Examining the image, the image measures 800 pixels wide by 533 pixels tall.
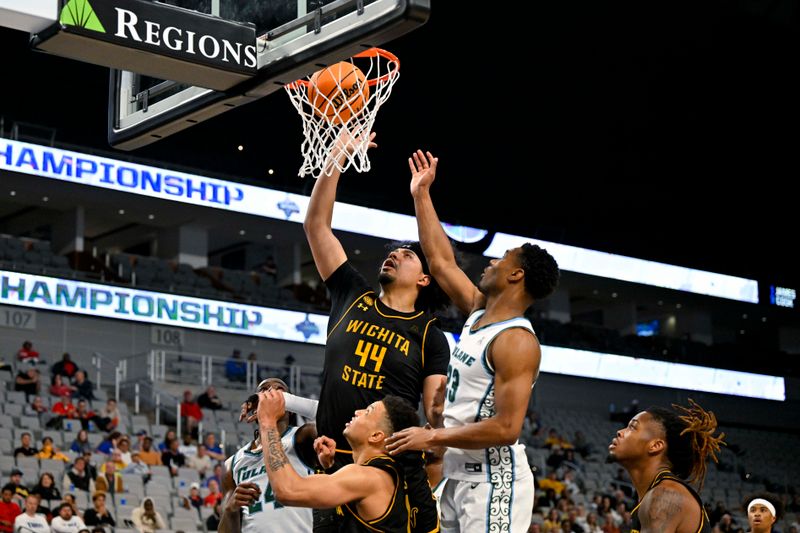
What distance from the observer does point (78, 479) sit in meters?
13.9

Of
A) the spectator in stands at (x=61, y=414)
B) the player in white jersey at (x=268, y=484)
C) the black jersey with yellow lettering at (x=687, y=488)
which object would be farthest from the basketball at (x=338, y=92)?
the spectator in stands at (x=61, y=414)

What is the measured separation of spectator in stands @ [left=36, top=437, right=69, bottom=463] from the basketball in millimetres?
10645

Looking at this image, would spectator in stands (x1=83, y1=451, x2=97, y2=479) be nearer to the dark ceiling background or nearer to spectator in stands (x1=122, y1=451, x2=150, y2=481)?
spectator in stands (x1=122, y1=451, x2=150, y2=481)

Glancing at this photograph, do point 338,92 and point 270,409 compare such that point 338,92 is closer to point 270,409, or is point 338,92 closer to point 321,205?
point 321,205

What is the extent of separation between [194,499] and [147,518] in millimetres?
1492

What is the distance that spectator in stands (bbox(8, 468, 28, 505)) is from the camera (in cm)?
1262

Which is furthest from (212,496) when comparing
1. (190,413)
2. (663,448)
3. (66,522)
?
(663,448)

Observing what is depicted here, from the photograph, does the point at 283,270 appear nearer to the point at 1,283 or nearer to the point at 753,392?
the point at 1,283

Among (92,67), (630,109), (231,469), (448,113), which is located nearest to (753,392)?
(630,109)

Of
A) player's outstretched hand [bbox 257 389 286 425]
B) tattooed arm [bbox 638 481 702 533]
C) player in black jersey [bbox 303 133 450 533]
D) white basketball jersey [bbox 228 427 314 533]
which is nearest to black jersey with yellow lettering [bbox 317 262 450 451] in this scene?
player in black jersey [bbox 303 133 450 533]

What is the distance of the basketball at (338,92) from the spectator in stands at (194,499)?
10.3 meters

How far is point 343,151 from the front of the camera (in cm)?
520

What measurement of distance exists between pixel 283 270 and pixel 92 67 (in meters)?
8.40

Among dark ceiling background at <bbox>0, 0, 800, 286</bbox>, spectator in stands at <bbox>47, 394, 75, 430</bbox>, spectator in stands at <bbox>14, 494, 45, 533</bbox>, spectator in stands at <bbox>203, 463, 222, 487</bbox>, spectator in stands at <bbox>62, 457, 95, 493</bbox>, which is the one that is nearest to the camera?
spectator in stands at <bbox>14, 494, 45, 533</bbox>
